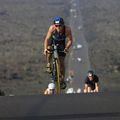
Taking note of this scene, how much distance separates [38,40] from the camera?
8225 cm

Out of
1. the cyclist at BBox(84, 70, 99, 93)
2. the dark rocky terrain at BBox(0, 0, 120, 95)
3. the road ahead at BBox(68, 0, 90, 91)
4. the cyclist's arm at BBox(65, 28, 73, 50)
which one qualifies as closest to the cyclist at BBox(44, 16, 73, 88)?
the cyclist's arm at BBox(65, 28, 73, 50)

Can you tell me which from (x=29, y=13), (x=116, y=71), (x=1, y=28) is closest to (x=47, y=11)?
(x=29, y=13)

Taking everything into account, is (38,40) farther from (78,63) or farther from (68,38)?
(68,38)

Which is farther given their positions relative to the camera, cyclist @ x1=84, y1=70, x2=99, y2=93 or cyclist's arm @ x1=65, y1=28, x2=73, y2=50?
cyclist @ x1=84, y1=70, x2=99, y2=93

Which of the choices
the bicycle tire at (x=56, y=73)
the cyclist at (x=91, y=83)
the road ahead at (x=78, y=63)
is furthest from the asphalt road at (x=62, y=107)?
the road ahead at (x=78, y=63)

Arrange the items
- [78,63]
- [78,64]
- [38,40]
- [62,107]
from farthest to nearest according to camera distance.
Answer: [38,40] < [78,63] < [78,64] < [62,107]

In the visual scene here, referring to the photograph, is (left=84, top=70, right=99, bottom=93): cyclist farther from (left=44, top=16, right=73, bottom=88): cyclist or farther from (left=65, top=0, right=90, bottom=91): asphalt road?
(left=65, top=0, right=90, bottom=91): asphalt road

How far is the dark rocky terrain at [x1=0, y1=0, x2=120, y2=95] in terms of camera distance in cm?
5352

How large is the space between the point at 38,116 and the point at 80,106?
0.65 meters

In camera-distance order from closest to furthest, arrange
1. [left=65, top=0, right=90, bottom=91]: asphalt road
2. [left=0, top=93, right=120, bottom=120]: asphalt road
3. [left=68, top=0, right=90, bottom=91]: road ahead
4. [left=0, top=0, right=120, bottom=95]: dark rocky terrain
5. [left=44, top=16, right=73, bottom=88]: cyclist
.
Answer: [left=0, top=93, right=120, bottom=120]: asphalt road, [left=44, top=16, right=73, bottom=88]: cyclist, [left=65, top=0, right=90, bottom=91]: asphalt road, [left=68, top=0, right=90, bottom=91]: road ahead, [left=0, top=0, right=120, bottom=95]: dark rocky terrain

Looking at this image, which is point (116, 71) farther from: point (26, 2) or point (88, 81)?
point (26, 2)

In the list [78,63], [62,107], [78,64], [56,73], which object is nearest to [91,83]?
[56,73]

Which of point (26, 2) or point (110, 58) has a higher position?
point (26, 2)

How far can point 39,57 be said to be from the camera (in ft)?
226
